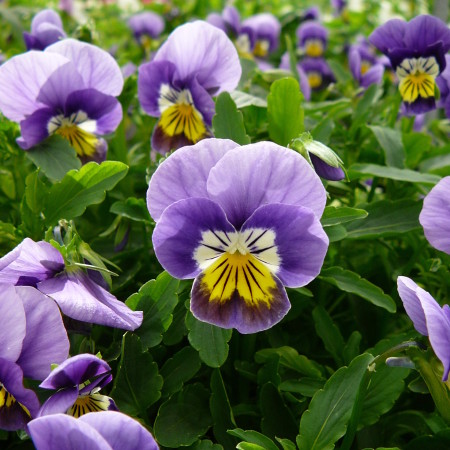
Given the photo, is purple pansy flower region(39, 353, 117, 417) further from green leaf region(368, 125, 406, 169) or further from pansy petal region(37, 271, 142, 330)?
green leaf region(368, 125, 406, 169)

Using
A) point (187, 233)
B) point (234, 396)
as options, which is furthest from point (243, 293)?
point (234, 396)

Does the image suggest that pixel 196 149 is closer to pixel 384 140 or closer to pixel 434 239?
pixel 434 239

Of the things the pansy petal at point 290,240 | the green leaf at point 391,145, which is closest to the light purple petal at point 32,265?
the pansy petal at point 290,240

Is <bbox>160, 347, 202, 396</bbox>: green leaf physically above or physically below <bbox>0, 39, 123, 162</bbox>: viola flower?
below

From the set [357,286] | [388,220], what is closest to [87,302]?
[357,286]

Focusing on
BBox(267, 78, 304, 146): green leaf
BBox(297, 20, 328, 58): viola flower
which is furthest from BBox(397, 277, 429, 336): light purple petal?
BBox(297, 20, 328, 58): viola flower

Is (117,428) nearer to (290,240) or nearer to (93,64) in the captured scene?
(290,240)
